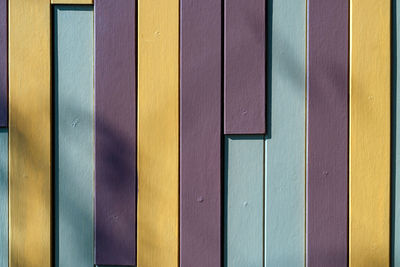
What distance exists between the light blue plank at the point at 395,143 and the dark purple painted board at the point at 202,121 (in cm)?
52

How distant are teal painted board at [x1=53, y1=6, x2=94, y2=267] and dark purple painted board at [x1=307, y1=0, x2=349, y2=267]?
0.67 meters

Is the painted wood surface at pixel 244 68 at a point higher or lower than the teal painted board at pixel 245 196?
higher

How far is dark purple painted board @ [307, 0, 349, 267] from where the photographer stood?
4.53 feet

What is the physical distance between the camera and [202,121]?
4.60 feet

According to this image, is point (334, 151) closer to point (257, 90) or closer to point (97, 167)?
point (257, 90)

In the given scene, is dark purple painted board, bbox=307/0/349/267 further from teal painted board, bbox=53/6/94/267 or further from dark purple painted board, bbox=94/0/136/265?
teal painted board, bbox=53/6/94/267

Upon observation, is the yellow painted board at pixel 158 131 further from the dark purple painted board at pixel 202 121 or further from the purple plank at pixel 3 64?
the purple plank at pixel 3 64

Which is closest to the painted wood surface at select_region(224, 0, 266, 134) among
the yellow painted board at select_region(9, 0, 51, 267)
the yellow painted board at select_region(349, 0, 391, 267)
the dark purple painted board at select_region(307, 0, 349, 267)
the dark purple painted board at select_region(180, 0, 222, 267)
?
the dark purple painted board at select_region(180, 0, 222, 267)

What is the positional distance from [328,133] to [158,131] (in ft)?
1.67

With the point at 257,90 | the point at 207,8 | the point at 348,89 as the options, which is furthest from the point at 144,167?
the point at 348,89

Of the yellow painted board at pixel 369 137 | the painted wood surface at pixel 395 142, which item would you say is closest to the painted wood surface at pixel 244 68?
the yellow painted board at pixel 369 137

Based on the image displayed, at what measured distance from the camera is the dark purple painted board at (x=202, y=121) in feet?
4.58

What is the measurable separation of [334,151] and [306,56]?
0.30 meters

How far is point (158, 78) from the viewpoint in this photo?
141 centimetres
